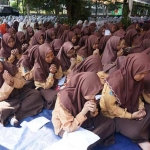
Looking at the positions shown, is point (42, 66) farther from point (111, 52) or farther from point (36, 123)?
point (111, 52)

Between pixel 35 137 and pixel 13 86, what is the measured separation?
0.59 meters

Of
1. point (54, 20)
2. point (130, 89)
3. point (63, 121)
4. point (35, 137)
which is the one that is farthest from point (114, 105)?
point (54, 20)

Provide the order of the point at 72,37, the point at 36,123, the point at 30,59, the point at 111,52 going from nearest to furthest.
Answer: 1. the point at 36,123
2. the point at 30,59
3. the point at 111,52
4. the point at 72,37

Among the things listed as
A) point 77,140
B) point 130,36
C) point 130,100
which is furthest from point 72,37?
point 77,140

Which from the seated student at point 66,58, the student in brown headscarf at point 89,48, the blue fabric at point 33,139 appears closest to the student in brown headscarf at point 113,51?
the student in brown headscarf at point 89,48

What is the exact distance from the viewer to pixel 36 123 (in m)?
2.12

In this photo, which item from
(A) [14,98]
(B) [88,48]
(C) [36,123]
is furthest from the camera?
(B) [88,48]

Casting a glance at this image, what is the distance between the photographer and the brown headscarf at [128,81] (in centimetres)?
168

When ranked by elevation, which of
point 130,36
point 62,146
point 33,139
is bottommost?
point 33,139

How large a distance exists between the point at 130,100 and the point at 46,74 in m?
1.13

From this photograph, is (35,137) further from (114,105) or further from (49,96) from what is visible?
(114,105)

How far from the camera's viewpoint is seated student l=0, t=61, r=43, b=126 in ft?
6.95

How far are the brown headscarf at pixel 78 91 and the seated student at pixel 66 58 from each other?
1.33 meters

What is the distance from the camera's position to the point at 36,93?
2.42 meters
